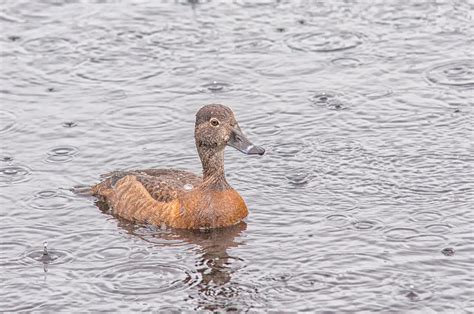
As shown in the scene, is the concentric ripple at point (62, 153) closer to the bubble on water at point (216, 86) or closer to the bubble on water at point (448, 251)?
the bubble on water at point (216, 86)

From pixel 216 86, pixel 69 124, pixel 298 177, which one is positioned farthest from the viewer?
pixel 216 86

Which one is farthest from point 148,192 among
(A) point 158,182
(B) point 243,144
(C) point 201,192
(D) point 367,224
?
(D) point 367,224

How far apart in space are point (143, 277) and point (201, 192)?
1668mm

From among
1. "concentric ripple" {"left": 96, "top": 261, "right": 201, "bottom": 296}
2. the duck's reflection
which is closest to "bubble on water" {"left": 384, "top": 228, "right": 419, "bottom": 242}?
the duck's reflection

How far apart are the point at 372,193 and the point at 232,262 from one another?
2.10 metres

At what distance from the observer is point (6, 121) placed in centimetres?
1570

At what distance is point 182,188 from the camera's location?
43.9 ft

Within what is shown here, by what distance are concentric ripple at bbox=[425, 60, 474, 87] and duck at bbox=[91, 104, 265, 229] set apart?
13.5 ft

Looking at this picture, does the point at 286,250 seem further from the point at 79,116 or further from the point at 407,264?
the point at 79,116

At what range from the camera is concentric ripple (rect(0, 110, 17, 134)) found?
15.5m

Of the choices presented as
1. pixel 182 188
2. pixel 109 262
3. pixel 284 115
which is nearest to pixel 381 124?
pixel 284 115

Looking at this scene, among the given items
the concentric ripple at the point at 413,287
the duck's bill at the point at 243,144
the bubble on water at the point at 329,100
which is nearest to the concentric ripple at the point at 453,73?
the bubble on water at the point at 329,100

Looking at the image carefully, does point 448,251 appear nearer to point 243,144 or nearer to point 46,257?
point 243,144

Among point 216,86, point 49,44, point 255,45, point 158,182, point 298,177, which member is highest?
point 255,45
